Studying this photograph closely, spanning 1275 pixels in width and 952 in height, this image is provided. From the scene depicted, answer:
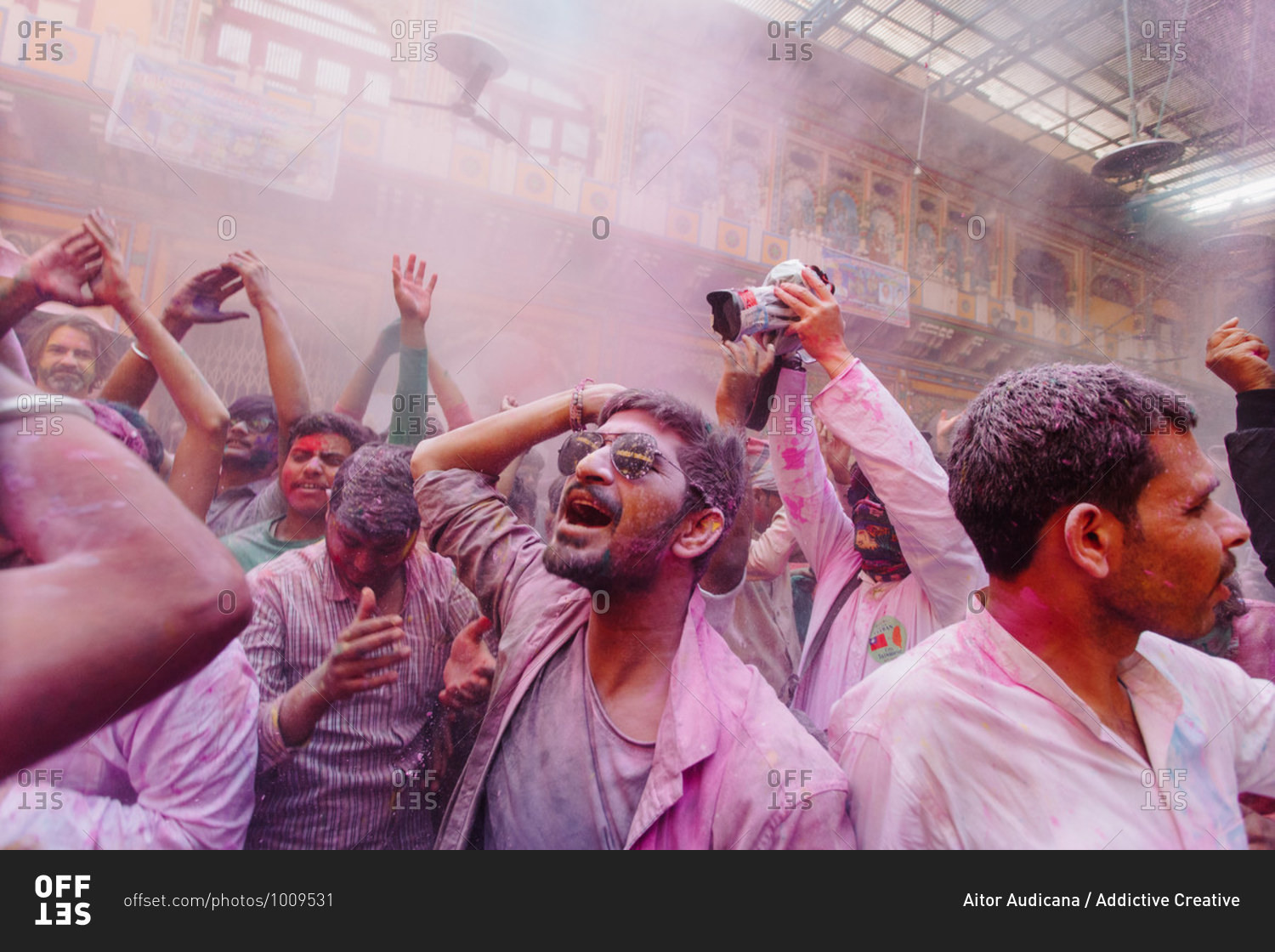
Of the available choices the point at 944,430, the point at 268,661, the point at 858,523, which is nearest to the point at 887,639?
the point at 858,523

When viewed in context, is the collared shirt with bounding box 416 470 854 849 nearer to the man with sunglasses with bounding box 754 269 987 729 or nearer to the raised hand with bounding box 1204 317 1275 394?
the man with sunglasses with bounding box 754 269 987 729

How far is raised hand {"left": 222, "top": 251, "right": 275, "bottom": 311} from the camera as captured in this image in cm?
184

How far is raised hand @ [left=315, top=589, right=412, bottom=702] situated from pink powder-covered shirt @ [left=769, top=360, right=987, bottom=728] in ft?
3.91

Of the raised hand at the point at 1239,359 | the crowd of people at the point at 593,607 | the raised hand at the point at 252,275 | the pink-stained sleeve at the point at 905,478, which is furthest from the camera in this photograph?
the raised hand at the point at 1239,359

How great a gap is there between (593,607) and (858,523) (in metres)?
0.89

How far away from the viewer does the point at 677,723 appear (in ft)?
4.73

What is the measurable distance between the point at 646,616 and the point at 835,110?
6.57 feet

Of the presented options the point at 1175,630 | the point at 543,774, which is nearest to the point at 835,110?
the point at 1175,630

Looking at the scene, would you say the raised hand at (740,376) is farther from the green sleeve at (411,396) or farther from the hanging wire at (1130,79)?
the hanging wire at (1130,79)

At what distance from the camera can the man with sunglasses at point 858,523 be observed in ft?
5.40

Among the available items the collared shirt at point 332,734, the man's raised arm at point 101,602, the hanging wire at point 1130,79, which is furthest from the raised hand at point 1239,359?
the man's raised arm at point 101,602

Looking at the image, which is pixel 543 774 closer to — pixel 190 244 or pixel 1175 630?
pixel 1175 630

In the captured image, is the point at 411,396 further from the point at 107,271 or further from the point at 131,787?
the point at 131,787
